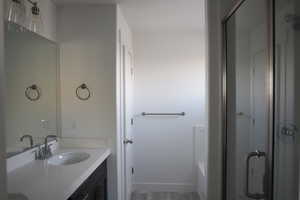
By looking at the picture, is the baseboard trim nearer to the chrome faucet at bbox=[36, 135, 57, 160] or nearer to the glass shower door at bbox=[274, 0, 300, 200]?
the chrome faucet at bbox=[36, 135, 57, 160]

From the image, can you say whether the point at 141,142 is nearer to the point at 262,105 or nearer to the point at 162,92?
the point at 162,92

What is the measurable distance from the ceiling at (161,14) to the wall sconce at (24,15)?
1.29 feet

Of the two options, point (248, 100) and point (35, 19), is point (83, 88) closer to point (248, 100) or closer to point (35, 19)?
point (35, 19)

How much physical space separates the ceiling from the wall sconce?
0.39 metres

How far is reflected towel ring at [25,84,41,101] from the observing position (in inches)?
77.7

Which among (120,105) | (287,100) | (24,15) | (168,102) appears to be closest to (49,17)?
(24,15)

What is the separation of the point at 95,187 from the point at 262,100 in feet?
5.00

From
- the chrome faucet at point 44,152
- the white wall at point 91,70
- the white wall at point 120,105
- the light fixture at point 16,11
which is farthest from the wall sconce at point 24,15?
the chrome faucet at point 44,152

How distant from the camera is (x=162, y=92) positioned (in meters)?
3.47

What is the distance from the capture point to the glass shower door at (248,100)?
1551 mm

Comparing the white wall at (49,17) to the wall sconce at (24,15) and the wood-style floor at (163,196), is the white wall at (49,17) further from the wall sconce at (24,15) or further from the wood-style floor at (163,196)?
the wood-style floor at (163,196)

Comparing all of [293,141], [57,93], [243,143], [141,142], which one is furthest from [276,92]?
[141,142]

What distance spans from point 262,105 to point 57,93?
1932 millimetres

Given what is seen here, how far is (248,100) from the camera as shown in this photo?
1.87m
